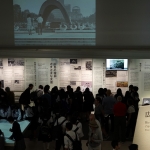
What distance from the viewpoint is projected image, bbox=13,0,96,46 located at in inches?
461

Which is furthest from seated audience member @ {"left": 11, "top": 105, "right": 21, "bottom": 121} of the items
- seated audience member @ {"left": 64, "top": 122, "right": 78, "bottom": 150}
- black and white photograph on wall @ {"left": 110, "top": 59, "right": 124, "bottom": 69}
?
black and white photograph on wall @ {"left": 110, "top": 59, "right": 124, "bottom": 69}

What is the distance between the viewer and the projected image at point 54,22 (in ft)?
38.4

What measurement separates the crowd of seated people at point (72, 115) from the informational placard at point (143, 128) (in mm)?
816

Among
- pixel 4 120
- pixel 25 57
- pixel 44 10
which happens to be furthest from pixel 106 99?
pixel 44 10

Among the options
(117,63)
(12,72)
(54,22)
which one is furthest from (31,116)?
(54,22)

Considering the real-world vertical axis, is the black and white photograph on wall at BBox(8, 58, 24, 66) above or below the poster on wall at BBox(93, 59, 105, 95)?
above

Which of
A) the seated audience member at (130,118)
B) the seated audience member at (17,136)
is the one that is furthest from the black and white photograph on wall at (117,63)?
the seated audience member at (17,136)

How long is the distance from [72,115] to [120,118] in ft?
5.56

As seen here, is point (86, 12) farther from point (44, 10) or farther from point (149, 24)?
point (149, 24)

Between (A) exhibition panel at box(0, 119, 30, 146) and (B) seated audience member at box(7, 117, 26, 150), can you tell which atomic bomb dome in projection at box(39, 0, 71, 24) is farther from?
(B) seated audience member at box(7, 117, 26, 150)

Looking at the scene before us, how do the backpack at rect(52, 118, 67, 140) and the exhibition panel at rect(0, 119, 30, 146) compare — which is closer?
the exhibition panel at rect(0, 119, 30, 146)

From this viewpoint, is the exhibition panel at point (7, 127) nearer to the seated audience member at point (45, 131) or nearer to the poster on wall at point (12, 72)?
the seated audience member at point (45, 131)

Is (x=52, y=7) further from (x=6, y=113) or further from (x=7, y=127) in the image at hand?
(x=7, y=127)

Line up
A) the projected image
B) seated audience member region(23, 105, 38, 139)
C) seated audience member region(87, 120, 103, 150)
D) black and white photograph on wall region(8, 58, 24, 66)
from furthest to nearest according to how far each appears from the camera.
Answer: black and white photograph on wall region(8, 58, 24, 66), the projected image, seated audience member region(23, 105, 38, 139), seated audience member region(87, 120, 103, 150)
